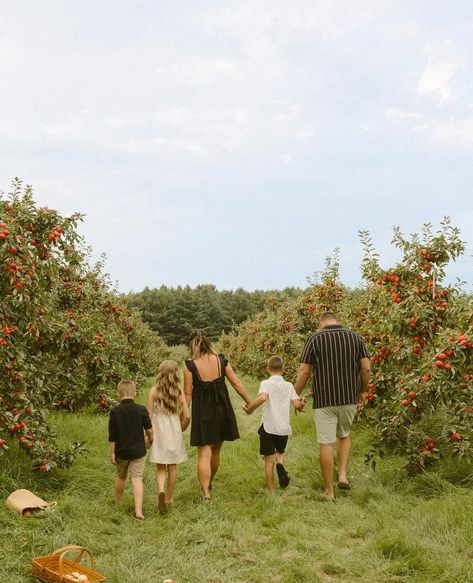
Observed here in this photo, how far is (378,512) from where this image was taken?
5480 mm

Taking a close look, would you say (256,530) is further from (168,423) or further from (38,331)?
(38,331)

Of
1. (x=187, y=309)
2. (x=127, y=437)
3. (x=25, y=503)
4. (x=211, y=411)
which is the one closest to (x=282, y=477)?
(x=211, y=411)

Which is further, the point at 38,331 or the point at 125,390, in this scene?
the point at 38,331

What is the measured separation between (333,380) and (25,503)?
10.6 feet

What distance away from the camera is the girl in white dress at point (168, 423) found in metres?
6.15

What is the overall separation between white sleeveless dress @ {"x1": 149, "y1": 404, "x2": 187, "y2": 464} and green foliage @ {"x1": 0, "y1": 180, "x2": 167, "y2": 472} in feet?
3.33

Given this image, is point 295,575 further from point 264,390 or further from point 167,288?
point 167,288

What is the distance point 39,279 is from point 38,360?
3.57 feet

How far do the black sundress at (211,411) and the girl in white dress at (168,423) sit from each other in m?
0.13

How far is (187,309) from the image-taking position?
66250 millimetres

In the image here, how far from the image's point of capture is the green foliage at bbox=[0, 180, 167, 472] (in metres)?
6.04

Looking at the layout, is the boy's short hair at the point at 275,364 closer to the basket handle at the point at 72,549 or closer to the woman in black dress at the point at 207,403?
the woman in black dress at the point at 207,403

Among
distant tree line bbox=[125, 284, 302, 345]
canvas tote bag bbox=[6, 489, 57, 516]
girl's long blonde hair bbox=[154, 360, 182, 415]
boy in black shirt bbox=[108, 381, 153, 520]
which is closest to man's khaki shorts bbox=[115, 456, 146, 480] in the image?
boy in black shirt bbox=[108, 381, 153, 520]

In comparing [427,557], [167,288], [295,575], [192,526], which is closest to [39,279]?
[192,526]
